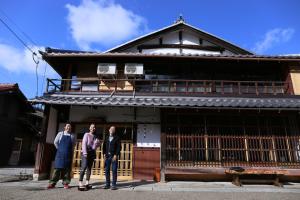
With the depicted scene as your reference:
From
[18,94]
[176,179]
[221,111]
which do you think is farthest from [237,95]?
[18,94]

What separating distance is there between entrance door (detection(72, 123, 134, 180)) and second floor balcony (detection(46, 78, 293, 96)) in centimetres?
187

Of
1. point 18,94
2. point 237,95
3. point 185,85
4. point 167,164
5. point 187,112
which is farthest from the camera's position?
point 18,94

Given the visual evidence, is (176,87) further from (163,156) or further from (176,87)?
(163,156)

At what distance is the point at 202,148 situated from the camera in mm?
9820

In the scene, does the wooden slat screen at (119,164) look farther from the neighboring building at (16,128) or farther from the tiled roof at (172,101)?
the neighboring building at (16,128)

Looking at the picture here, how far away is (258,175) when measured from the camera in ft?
30.3

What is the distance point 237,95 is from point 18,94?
17.2m

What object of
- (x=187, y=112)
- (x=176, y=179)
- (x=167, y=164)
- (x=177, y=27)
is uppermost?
(x=177, y=27)

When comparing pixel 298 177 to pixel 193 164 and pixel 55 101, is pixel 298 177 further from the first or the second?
pixel 55 101

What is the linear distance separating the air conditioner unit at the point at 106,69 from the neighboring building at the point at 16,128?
10014 millimetres

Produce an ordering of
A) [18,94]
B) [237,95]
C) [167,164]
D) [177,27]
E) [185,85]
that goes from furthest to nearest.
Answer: [18,94] → [177,27] → [185,85] → [237,95] → [167,164]

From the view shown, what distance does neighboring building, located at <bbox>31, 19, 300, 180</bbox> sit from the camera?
992 centimetres

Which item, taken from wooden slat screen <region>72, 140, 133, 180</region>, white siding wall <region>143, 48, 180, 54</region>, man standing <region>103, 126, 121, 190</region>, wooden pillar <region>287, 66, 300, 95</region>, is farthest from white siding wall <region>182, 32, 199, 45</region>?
man standing <region>103, 126, 121, 190</region>

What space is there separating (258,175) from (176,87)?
17.9 feet
